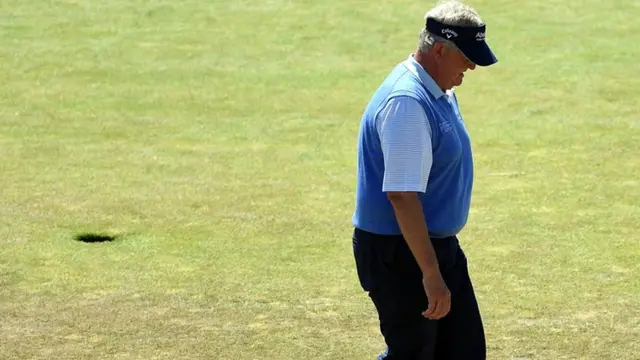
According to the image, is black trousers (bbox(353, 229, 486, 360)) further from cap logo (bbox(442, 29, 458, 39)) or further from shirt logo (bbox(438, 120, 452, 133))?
cap logo (bbox(442, 29, 458, 39))

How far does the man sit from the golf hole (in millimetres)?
3615

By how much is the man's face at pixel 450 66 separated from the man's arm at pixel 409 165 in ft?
0.79

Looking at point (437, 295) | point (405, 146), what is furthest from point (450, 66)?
point (437, 295)

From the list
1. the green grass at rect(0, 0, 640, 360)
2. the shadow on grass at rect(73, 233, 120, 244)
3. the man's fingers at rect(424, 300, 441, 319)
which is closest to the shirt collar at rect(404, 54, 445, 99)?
the man's fingers at rect(424, 300, 441, 319)

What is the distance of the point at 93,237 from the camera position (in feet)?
28.2

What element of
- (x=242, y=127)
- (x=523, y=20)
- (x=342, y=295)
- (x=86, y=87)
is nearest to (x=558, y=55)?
(x=523, y=20)

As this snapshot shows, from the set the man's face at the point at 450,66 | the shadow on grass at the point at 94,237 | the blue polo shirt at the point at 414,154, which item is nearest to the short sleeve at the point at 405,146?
the blue polo shirt at the point at 414,154

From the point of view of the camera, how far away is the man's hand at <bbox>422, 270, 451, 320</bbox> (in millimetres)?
4949

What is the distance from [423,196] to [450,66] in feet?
1.75

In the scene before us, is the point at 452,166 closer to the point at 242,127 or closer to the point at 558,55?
the point at 242,127

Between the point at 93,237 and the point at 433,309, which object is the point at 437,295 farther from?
the point at 93,237

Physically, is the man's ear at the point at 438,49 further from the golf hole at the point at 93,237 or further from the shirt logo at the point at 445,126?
the golf hole at the point at 93,237

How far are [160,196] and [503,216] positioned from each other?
2550mm

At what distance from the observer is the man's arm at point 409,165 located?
15.9ft
